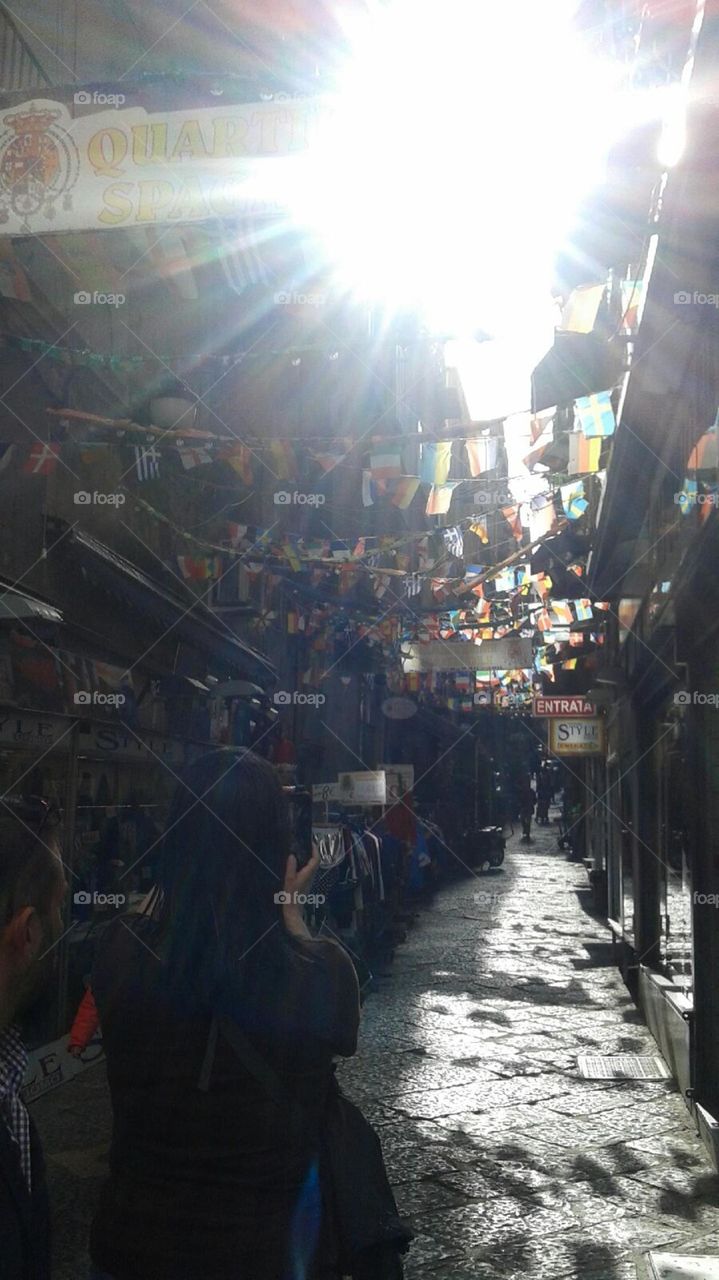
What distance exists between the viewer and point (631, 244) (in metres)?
8.84

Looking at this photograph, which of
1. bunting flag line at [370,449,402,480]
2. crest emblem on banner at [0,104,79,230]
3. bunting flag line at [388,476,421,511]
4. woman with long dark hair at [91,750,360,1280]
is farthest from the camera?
bunting flag line at [388,476,421,511]

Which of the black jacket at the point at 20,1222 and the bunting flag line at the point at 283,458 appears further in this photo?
the bunting flag line at the point at 283,458

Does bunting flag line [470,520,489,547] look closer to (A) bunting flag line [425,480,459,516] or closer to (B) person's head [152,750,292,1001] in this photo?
(A) bunting flag line [425,480,459,516]

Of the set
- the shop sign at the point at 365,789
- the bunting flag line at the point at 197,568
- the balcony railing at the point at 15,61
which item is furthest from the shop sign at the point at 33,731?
the shop sign at the point at 365,789

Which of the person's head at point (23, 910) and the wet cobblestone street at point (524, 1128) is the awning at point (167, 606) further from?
the person's head at point (23, 910)

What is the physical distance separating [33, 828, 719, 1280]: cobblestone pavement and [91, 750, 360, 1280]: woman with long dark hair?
3.50m

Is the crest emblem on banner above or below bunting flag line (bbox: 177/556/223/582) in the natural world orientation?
above

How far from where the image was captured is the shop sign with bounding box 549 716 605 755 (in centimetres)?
1656

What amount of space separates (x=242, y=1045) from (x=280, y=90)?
5365 millimetres

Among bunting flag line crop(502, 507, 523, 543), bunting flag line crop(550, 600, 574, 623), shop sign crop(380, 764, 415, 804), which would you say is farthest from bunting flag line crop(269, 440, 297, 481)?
shop sign crop(380, 764, 415, 804)

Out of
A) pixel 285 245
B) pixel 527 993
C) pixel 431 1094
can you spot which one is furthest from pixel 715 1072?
pixel 285 245

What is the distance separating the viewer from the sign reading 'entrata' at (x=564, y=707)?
1708 cm

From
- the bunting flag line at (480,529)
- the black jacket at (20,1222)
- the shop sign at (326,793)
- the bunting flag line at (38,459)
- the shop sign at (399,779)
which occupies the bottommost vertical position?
the black jacket at (20,1222)

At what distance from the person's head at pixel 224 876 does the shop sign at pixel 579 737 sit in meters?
14.7
